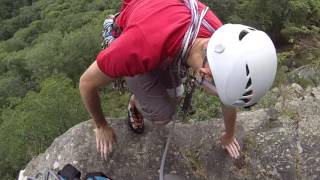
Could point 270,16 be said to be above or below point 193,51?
below

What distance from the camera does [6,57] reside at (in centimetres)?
4469

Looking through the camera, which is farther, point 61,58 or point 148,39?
point 61,58

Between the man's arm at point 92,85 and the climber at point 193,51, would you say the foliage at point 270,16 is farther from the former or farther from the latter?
the climber at point 193,51

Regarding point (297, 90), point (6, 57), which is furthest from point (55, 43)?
point (297, 90)

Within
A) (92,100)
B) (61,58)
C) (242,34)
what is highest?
(242,34)

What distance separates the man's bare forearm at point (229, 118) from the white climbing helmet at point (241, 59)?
73 centimetres

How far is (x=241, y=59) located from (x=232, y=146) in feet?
4.18

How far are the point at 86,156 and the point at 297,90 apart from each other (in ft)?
6.89

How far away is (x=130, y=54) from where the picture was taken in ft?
8.82

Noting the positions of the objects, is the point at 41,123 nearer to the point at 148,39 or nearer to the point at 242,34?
the point at 148,39

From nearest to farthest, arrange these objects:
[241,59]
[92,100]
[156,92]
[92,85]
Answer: [241,59]
[92,85]
[92,100]
[156,92]

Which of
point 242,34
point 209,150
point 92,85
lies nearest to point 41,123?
point 209,150

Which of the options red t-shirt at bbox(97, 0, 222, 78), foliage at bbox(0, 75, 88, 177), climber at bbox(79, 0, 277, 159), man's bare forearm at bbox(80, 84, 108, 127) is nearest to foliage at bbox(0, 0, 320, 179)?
foliage at bbox(0, 75, 88, 177)

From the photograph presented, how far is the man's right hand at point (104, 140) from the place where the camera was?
380 cm
